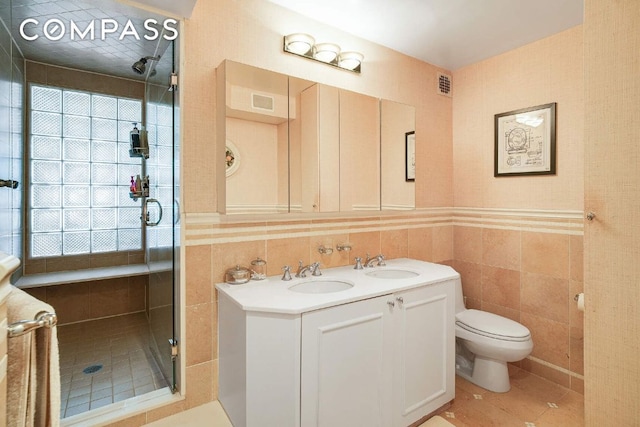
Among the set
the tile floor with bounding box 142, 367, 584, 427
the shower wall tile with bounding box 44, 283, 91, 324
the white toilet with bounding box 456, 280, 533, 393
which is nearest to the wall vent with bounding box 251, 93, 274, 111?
the tile floor with bounding box 142, 367, 584, 427

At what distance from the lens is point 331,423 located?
4.79 ft

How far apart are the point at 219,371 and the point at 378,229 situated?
4.72 ft

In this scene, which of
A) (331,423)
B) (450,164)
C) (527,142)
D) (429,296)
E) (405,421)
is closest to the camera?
(331,423)

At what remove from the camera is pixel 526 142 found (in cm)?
243

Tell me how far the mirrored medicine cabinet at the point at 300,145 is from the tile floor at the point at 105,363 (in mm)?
1291

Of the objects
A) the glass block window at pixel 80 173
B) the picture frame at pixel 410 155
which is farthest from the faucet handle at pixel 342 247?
the glass block window at pixel 80 173

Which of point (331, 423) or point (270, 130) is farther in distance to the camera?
point (270, 130)

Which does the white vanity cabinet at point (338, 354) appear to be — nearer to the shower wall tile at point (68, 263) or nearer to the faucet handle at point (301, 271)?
the faucet handle at point (301, 271)

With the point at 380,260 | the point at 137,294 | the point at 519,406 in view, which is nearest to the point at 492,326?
the point at 519,406

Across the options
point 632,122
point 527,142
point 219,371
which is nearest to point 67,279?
point 219,371

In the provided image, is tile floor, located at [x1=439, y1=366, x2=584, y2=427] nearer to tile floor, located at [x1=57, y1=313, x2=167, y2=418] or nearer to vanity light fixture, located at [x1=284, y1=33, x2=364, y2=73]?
tile floor, located at [x1=57, y1=313, x2=167, y2=418]

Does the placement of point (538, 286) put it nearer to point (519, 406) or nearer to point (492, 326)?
point (492, 326)

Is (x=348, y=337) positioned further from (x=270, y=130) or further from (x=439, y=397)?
(x=270, y=130)

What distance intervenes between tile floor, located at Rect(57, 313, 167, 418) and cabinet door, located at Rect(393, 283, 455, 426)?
139 centimetres
